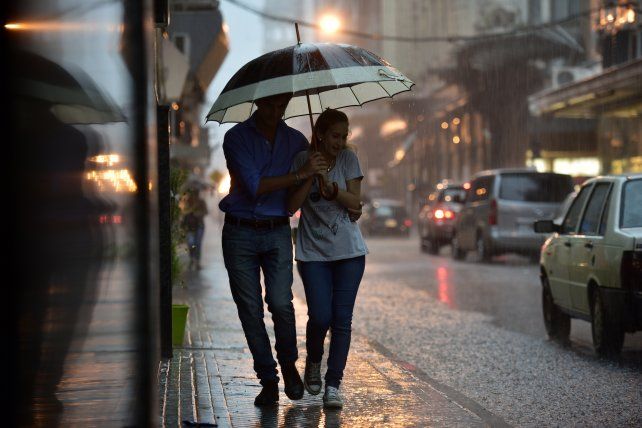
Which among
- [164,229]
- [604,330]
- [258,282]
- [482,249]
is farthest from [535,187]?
[258,282]

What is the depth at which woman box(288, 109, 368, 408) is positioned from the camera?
21.6 feet

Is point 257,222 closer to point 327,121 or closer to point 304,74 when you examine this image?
point 327,121

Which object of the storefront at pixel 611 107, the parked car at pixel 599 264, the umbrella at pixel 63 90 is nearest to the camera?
the umbrella at pixel 63 90

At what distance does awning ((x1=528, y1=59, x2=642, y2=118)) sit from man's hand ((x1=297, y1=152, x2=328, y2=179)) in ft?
69.2

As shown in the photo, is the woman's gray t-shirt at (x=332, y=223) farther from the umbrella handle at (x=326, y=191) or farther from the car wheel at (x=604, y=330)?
the car wheel at (x=604, y=330)

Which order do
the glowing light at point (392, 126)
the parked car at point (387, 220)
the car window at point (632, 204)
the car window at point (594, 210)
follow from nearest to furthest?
1. the car window at point (632, 204)
2. the car window at point (594, 210)
3. the parked car at point (387, 220)
4. the glowing light at point (392, 126)

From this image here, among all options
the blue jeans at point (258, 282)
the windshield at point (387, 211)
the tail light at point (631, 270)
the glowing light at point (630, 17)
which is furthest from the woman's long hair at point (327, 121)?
the windshield at point (387, 211)

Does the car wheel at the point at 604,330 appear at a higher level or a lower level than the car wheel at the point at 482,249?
higher

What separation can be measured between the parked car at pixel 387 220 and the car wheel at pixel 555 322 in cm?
3641

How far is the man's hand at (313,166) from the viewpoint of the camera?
6355 mm

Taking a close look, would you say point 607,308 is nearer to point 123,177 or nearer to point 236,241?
point 236,241

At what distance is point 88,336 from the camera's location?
2.95m

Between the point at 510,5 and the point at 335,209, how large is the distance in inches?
1875

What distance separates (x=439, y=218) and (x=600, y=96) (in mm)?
5310
